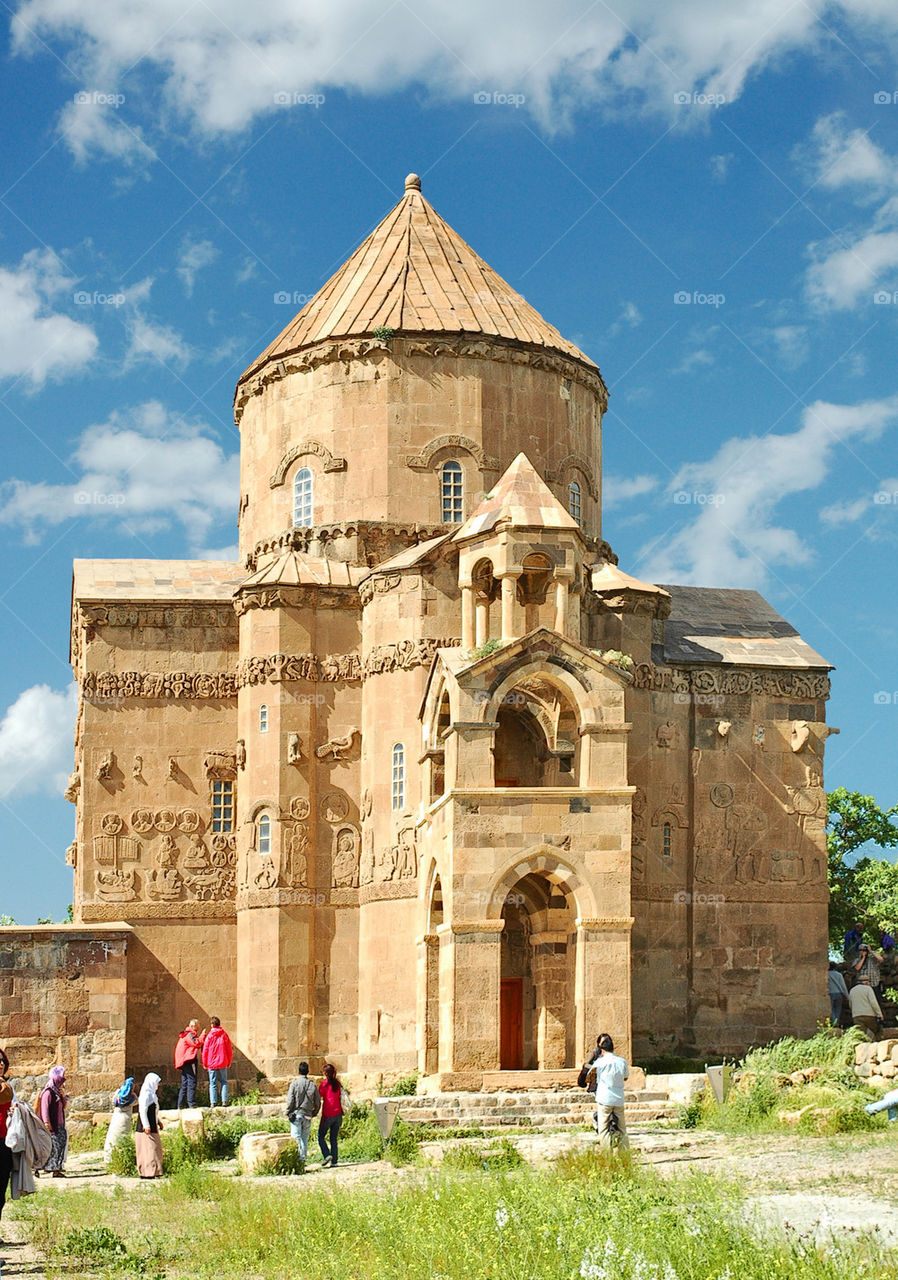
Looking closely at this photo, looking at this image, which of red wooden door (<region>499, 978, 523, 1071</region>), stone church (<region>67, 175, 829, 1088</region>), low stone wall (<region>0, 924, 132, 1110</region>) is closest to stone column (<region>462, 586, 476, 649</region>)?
stone church (<region>67, 175, 829, 1088</region>)

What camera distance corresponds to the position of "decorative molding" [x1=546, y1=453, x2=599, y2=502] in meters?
38.7

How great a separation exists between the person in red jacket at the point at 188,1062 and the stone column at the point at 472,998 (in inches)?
186

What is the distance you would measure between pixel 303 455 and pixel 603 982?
14.2 metres

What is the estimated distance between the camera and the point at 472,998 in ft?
97.2

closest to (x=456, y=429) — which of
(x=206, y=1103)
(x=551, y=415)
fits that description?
(x=551, y=415)

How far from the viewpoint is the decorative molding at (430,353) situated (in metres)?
37.9

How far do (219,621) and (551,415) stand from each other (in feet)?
27.2

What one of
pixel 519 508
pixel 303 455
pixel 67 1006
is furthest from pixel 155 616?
pixel 519 508

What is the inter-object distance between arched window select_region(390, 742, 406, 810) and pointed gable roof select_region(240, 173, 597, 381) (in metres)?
9.01

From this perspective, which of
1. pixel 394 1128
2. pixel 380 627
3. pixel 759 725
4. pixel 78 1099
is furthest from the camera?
pixel 759 725

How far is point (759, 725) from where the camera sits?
38531 millimetres

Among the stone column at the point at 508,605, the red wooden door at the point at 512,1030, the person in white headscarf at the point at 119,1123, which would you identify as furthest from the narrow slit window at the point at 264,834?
the person in white headscarf at the point at 119,1123

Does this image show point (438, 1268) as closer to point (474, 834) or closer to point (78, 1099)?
point (474, 834)

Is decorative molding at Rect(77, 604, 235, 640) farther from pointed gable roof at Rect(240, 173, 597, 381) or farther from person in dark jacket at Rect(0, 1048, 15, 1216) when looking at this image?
person in dark jacket at Rect(0, 1048, 15, 1216)
